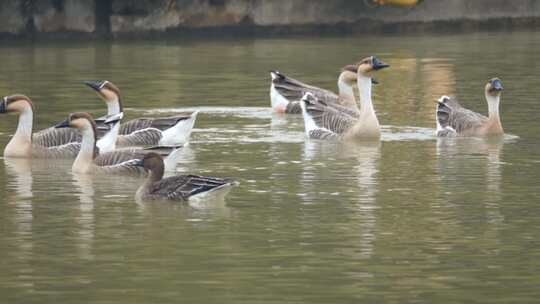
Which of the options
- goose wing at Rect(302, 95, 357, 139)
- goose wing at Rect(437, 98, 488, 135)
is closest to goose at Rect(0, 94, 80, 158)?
goose wing at Rect(302, 95, 357, 139)

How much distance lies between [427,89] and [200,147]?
8.37 m

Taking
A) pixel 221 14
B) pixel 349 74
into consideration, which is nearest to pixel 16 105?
pixel 349 74

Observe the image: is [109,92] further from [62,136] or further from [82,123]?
[82,123]

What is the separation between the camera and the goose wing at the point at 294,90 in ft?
88.9

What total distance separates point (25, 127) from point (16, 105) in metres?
0.53

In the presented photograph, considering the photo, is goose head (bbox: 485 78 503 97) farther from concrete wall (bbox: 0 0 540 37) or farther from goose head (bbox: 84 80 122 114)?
concrete wall (bbox: 0 0 540 37)

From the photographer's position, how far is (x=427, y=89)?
98.8 ft

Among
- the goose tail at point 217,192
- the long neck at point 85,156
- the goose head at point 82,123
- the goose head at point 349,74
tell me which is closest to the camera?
the goose tail at point 217,192

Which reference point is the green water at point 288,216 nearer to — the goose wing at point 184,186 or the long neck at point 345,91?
the goose wing at point 184,186

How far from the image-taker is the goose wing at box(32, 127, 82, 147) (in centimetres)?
2197

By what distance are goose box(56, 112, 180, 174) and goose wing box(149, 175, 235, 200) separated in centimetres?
238

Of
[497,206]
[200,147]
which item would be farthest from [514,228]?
[200,147]

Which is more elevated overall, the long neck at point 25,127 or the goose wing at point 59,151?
the long neck at point 25,127

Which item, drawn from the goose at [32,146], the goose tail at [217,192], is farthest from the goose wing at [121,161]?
the goose tail at [217,192]
